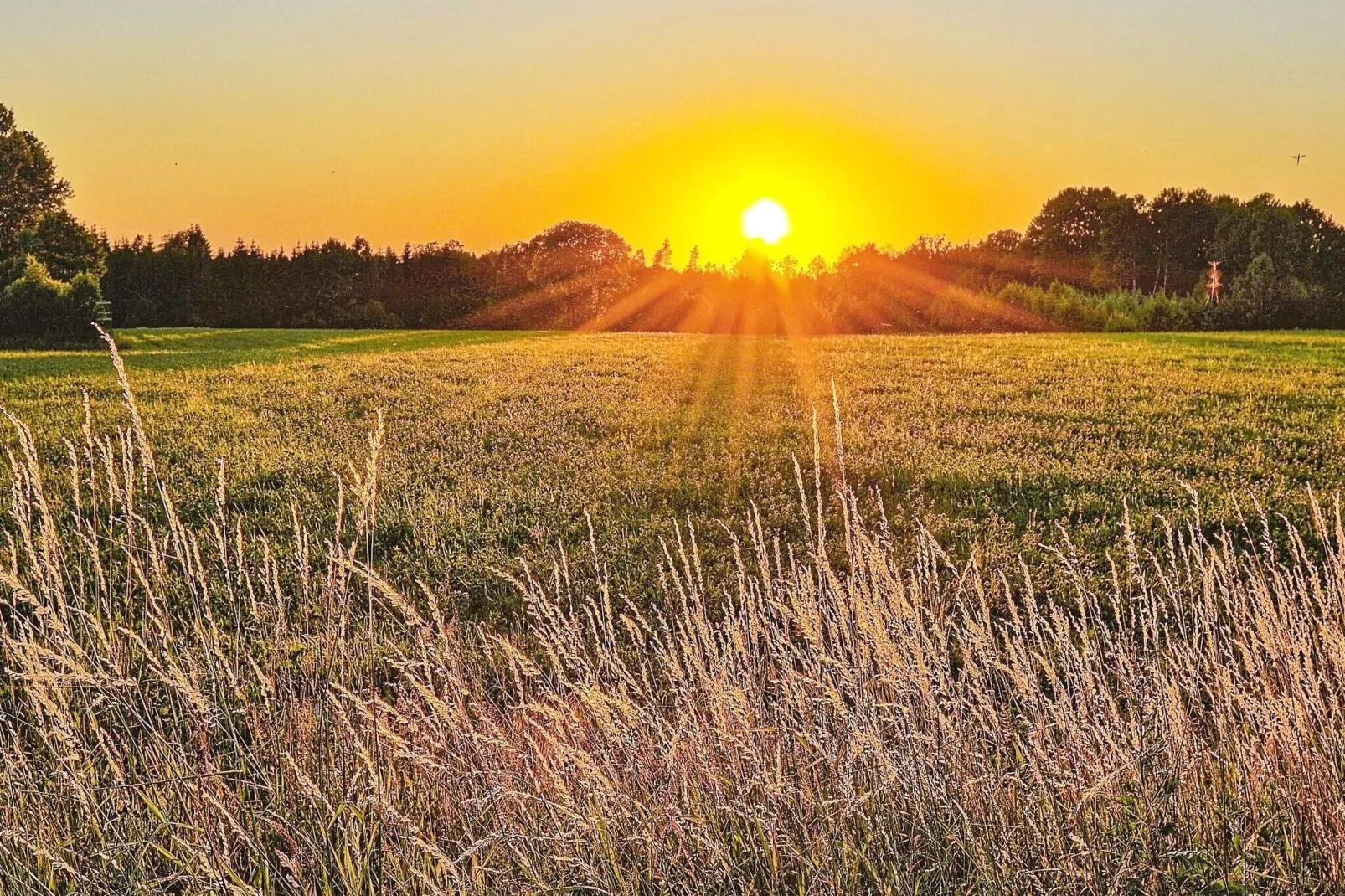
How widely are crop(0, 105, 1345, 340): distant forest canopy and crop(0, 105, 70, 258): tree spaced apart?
0.29ft

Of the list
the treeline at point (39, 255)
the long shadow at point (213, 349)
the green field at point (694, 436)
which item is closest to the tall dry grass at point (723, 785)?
the green field at point (694, 436)

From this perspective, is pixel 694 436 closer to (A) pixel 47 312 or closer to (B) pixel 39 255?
(A) pixel 47 312

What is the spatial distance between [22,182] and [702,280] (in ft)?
131

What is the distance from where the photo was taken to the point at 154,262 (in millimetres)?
53125

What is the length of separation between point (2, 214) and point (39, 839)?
55.9m

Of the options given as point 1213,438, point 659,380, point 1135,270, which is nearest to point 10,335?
point 659,380

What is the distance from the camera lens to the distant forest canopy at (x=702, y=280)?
123ft

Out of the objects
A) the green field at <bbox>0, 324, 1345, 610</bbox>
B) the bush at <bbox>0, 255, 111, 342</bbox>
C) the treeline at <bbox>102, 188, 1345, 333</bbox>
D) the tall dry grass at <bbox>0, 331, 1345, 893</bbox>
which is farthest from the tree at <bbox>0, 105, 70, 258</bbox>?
the tall dry grass at <bbox>0, 331, 1345, 893</bbox>

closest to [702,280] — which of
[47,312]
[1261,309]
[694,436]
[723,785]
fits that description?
[1261,309]

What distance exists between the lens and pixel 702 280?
63438mm

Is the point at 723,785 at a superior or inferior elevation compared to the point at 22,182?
inferior

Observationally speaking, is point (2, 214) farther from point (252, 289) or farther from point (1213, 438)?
point (1213, 438)

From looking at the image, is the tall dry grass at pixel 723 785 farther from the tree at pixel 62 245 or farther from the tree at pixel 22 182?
the tree at pixel 22 182

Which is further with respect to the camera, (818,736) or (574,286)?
(574,286)
